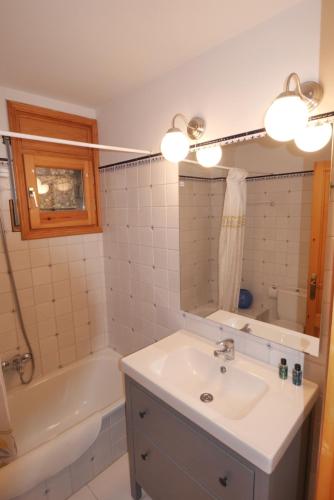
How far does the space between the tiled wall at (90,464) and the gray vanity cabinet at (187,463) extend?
29 cm

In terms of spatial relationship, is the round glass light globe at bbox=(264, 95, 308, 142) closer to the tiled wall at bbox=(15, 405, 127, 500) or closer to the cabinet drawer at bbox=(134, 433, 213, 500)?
the cabinet drawer at bbox=(134, 433, 213, 500)

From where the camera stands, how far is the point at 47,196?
1.87 m

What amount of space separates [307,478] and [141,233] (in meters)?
1.51

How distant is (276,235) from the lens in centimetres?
126

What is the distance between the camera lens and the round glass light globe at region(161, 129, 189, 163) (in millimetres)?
→ 1308

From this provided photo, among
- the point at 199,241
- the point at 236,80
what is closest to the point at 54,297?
the point at 199,241

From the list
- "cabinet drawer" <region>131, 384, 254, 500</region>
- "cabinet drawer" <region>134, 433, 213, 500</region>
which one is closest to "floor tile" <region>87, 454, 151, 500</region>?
"cabinet drawer" <region>134, 433, 213, 500</region>

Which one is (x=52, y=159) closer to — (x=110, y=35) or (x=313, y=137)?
(x=110, y=35)

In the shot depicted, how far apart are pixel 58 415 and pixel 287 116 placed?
2.33m

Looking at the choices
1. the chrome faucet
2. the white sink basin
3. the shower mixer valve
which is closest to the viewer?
the white sink basin

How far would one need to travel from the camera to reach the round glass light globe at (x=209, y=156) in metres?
1.35

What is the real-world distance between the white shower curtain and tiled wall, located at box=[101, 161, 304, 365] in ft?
0.60

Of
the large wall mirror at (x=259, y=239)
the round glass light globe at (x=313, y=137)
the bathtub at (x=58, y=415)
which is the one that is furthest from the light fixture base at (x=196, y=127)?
the bathtub at (x=58, y=415)

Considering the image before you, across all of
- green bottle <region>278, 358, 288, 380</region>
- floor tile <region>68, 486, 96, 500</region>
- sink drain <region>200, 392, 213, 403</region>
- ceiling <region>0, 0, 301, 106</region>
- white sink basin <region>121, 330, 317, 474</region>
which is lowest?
floor tile <region>68, 486, 96, 500</region>
